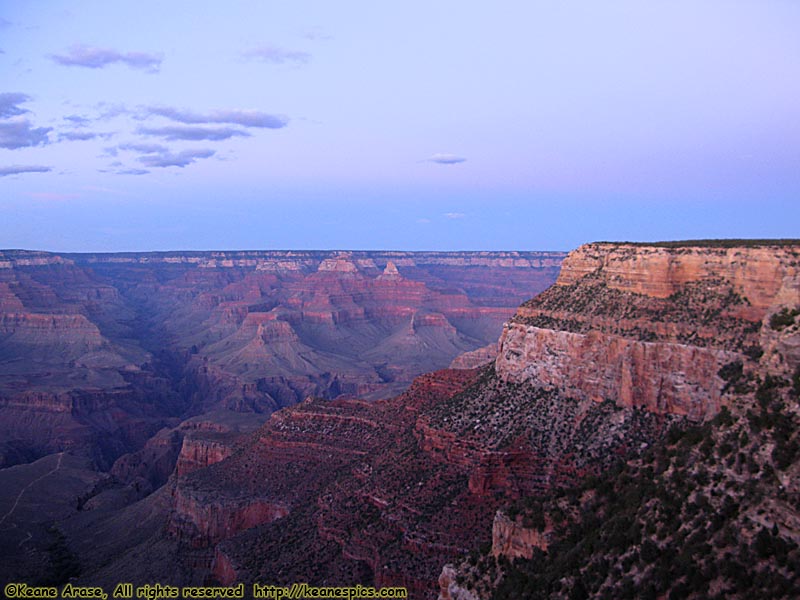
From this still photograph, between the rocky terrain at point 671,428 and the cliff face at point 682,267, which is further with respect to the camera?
the cliff face at point 682,267

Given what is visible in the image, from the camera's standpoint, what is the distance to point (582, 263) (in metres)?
44.1

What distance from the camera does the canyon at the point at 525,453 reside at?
22266mm

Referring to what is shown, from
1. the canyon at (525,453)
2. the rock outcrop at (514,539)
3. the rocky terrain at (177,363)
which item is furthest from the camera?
the rocky terrain at (177,363)

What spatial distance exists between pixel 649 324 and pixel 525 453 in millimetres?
8338

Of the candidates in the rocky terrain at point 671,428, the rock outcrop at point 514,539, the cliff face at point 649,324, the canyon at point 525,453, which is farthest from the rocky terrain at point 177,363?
the rock outcrop at point 514,539

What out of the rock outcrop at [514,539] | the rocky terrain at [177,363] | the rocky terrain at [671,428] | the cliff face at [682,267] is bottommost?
the rocky terrain at [177,363]

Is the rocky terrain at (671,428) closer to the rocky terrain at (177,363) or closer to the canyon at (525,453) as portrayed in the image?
the canyon at (525,453)

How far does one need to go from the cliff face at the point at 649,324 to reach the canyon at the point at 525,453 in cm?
10

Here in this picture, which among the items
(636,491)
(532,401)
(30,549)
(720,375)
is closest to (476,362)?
(30,549)

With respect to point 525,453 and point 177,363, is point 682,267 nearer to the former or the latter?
point 525,453

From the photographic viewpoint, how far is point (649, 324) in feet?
121

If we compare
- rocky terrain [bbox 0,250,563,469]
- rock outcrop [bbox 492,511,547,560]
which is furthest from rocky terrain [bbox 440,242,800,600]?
rocky terrain [bbox 0,250,563,469]

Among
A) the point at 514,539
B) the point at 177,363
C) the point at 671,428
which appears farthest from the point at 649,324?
the point at 177,363

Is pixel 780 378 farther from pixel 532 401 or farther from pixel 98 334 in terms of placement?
pixel 98 334
